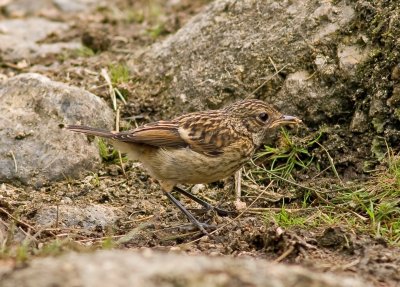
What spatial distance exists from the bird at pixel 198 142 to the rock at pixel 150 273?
266 cm

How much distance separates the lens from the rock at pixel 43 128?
7969mm

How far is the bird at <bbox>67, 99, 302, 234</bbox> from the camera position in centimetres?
709

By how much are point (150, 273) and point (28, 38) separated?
8.27 meters

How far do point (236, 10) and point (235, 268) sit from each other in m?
5.39

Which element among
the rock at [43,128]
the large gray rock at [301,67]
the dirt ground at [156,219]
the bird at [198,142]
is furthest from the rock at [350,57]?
the rock at [43,128]

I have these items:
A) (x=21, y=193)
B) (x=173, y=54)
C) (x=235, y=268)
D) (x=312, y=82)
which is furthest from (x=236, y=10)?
(x=235, y=268)

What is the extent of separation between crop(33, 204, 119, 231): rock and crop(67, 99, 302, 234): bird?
0.60 meters

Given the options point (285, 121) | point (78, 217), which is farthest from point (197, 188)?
point (78, 217)

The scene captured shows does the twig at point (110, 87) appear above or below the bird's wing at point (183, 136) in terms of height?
above

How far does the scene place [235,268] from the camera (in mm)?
4168

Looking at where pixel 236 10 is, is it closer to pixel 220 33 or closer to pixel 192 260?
pixel 220 33

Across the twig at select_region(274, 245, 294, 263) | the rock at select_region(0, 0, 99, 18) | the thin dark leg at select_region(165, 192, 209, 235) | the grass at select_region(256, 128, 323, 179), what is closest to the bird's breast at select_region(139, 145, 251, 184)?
the thin dark leg at select_region(165, 192, 209, 235)

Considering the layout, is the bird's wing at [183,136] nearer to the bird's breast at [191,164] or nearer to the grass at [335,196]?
the bird's breast at [191,164]

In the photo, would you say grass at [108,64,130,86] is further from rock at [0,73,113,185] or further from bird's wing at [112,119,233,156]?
bird's wing at [112,119,233,156]
